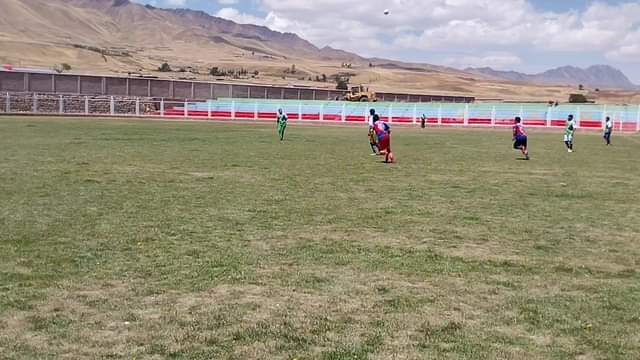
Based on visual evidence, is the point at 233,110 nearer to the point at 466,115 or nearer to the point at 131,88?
the point at 131,88

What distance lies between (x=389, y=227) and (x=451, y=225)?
102cm

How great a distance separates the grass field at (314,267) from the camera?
614 cm

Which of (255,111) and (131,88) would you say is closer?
(255,111)

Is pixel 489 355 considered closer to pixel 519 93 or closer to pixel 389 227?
pixel 389 227

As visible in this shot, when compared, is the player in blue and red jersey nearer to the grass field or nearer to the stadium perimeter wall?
the grass field

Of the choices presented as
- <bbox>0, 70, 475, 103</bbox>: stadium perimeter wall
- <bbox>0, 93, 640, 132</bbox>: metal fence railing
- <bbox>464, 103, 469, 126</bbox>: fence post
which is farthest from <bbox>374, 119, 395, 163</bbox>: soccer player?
<bbox>0, 70, 475, 103</bbox>: stadium perimeter wall

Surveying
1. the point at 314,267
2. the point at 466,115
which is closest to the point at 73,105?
the point at 466,115

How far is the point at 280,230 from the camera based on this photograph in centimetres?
1100

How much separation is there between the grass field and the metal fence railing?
3747 centimetres

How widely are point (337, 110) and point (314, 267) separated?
54001 millimetres

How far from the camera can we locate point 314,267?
344 inches

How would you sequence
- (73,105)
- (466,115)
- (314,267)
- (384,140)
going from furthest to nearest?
1. (73,105)
2. (466,115)
3. (384,140)
4. (314,267)

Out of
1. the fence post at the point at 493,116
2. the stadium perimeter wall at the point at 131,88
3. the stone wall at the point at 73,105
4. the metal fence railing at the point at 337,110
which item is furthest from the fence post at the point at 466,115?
the stadium perimeter wall at the point at 131,88

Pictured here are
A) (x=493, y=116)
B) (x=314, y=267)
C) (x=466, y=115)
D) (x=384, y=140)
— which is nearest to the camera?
(x=314, y=267)
